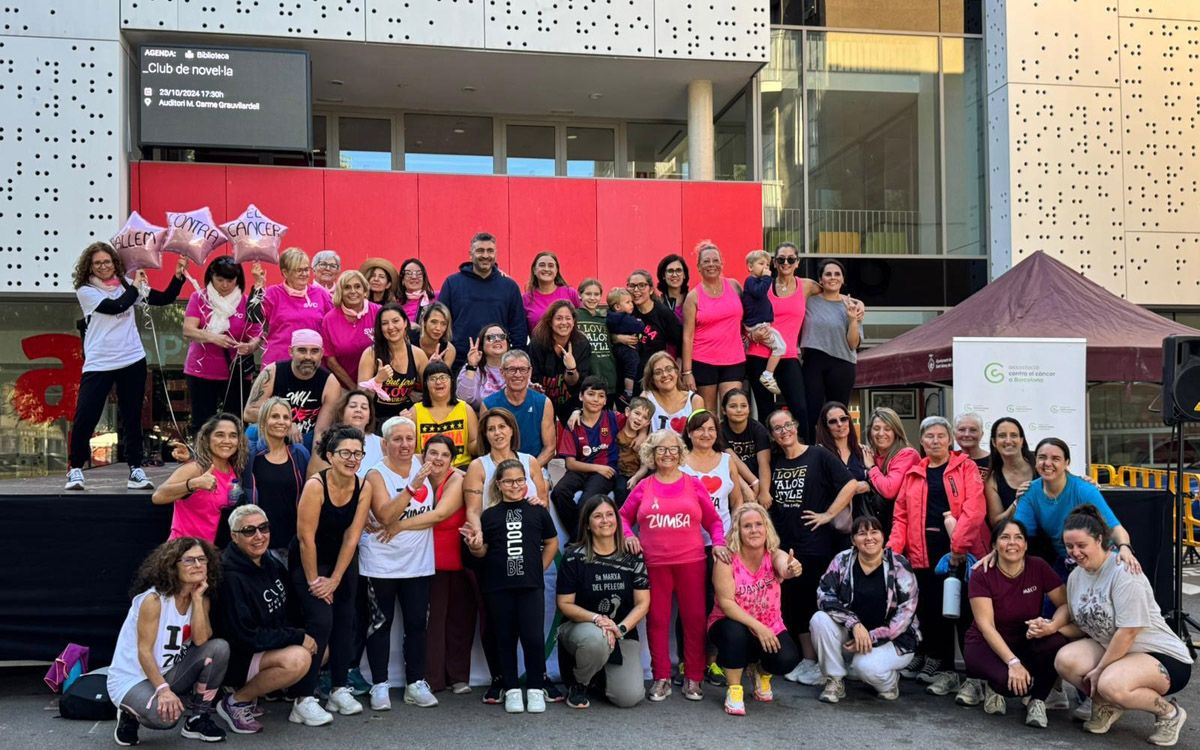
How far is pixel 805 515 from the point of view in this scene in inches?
271

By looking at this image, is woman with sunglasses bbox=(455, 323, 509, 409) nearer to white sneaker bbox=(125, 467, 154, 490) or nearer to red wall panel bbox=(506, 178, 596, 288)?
white sneaker bbox=(125, 467, 154, 490)

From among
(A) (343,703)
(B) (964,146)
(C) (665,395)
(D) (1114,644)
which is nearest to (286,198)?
(C) (665,395)

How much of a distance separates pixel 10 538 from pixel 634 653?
4.08 m

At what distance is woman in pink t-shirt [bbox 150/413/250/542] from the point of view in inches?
234

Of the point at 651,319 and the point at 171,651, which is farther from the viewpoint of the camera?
the point at 651,319

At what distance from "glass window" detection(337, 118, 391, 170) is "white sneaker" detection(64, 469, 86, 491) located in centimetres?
936

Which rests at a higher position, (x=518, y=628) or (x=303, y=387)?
(x=303, y=387)

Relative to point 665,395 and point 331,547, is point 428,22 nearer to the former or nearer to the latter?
point 665,395

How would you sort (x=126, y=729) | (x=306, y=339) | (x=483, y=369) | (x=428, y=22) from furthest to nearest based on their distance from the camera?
(x=428, y=22) < (x=483, y=369) < (x=306, y=339) < (x=126, y=729)

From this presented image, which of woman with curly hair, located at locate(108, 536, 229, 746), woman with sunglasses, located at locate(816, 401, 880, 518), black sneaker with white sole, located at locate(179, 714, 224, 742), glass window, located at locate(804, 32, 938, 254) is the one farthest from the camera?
glass window, located at locate(804, 32, 938, 254)

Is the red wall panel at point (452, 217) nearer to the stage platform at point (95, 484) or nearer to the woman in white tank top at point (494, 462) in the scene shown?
the stage platform at point (95, 484)

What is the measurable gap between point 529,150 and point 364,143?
255 cm

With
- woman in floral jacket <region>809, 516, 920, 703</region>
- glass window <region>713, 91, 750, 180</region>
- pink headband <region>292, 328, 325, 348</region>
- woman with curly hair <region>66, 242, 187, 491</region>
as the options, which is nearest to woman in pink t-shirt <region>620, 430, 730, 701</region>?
woman in floral jacket <region>809, 516, 920, 703</region>

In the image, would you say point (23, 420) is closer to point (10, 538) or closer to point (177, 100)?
point (177, 100)
